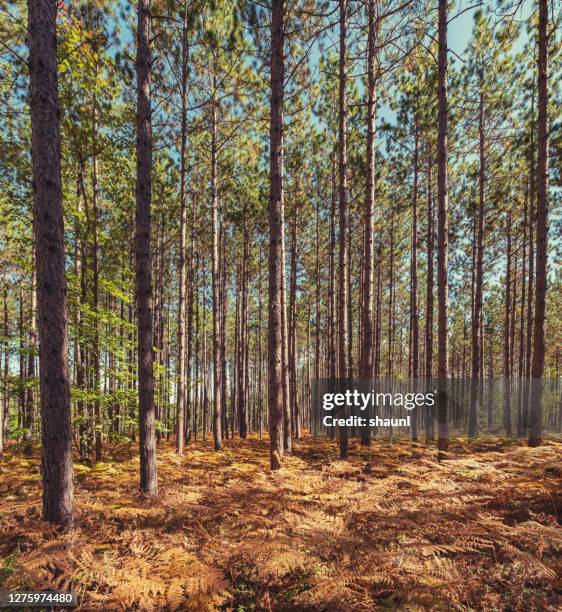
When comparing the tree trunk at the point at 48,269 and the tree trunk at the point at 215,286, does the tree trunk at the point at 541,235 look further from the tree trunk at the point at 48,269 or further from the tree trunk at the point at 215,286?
the tree trunk at the point at 48,269

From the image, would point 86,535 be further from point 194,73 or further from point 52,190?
point 194,73

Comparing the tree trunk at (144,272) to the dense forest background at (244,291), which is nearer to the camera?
the dense forest background at (244,291)

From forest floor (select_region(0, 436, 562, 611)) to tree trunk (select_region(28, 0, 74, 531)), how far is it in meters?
0.70

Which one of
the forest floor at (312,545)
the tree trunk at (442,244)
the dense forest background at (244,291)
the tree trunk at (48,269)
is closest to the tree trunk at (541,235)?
the dense forest background at (244,291)

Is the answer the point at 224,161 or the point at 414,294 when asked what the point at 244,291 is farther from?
the point at 414,294

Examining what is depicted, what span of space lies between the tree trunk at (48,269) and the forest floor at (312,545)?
70 cm

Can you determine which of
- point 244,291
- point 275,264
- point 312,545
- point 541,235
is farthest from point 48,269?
→ point 244,291

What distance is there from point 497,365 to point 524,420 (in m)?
30.1

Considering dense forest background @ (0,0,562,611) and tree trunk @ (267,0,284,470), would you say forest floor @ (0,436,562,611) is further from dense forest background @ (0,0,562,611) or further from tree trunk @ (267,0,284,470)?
tree trunk @ (267,0,284,470)

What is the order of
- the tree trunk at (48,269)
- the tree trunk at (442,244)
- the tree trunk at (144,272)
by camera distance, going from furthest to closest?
1. the tree trunk at (442,244)
2. the tree trunk at (144,272)
3. the tree trunk at (48,269)

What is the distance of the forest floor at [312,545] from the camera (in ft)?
8.34

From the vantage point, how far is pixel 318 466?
6875mm

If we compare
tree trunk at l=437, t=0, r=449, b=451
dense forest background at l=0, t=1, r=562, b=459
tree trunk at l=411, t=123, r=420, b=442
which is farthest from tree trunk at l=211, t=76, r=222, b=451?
tree trunk at l=411, t=123, r=420, b=442


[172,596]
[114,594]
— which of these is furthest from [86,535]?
[172,596]
